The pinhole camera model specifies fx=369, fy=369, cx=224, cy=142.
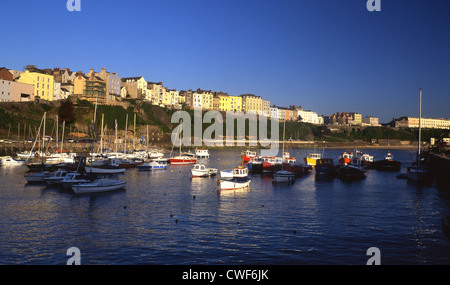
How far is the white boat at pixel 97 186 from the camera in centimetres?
3750

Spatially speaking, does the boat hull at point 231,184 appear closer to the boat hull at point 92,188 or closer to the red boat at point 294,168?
the boat hull at point 92,188

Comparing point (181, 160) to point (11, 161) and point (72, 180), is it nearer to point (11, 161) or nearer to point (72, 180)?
point (11, 161)

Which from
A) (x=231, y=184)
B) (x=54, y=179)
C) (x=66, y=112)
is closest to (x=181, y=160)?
(x=231, y=184)

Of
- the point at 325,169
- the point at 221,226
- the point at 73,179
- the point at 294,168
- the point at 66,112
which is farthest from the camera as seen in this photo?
the point at 66,112

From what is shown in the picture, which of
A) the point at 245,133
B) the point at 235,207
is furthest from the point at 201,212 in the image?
the point at 245,133

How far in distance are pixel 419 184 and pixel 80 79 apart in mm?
111060

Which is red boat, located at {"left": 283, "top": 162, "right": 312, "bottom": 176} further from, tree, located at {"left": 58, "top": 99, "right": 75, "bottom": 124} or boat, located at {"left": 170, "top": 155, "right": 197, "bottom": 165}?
tree, located at {"left": 58, "top": 99, "right": 75, "bottom": 124}

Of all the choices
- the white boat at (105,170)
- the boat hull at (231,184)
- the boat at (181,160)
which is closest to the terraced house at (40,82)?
the boat at (181,160)

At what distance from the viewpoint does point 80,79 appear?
126500 millimetres

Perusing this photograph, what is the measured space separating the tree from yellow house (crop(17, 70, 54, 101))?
13.5 metres

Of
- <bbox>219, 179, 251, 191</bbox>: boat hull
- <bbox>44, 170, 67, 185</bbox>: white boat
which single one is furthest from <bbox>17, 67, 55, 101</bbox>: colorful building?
<bbox>219, 179, 251, 191</bbox>: boat hull

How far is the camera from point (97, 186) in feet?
127

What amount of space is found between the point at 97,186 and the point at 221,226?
18.1 m
